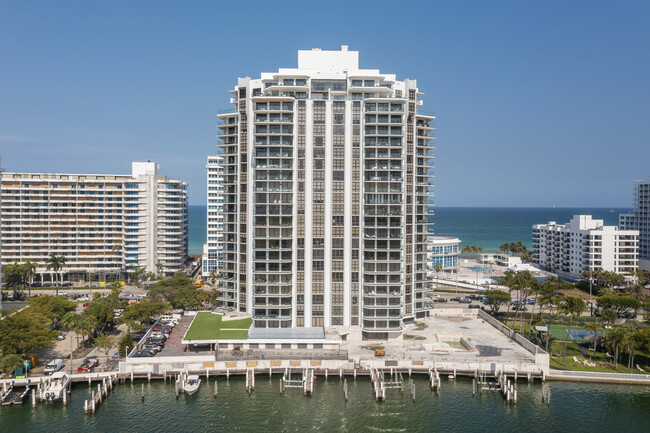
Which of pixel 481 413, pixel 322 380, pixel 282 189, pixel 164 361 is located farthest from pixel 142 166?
pixel 481 413

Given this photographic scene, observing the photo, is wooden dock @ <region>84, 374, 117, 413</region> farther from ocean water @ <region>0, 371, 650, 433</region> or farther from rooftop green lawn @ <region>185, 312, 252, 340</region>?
rooftop green lawn @ <region>185, 312, 252, 340</region>

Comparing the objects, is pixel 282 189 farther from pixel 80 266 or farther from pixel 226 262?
pixel 80 266

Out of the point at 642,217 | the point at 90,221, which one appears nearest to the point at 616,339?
the point at 642,217

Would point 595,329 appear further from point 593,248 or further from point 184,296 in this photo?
point 593,248

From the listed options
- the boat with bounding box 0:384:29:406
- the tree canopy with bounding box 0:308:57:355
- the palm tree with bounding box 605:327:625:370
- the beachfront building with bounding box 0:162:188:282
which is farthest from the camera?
the beachfront building with bounding box 0:162:188:282

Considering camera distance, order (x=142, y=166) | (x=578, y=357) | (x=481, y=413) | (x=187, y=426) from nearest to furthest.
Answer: (x=187, y=426), (x=481, y=413), (x=578, y=357), (x=142, y=166)

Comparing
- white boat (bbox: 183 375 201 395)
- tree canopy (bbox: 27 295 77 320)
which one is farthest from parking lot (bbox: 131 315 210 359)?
tree canopy (bbox: 27 295 77 320)
